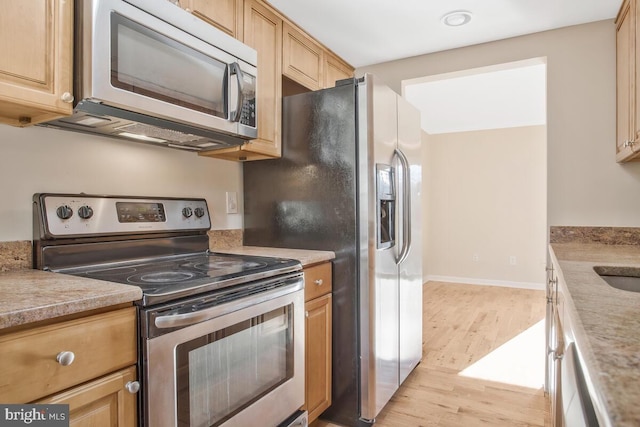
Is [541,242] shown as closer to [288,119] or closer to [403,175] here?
[403,175]

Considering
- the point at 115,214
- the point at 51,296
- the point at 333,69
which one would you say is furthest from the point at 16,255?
the point at 333,69

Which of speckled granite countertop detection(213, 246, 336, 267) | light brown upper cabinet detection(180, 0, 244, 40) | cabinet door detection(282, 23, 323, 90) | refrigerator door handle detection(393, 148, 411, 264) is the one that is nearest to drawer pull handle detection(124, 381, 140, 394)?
speckled granite countertop detection(213, 246, 336, 267)

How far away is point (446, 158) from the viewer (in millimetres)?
6020

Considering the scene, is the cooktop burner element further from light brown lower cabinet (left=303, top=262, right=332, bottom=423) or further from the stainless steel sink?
the stainless steel sink

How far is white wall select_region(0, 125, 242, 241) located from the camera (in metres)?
1.37

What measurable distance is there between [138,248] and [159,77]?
28.6 inches

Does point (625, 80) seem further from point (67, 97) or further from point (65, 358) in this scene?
point (65, 358)

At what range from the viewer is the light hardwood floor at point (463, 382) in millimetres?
2064

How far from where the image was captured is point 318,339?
1872 millimetres

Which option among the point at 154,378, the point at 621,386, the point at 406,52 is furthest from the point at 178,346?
the point at 406,52

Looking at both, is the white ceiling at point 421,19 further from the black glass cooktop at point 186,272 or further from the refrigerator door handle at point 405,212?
the black glass cooktop at point 186,272

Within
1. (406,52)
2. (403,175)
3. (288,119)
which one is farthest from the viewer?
(406,52)

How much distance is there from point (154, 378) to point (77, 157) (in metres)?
0.97

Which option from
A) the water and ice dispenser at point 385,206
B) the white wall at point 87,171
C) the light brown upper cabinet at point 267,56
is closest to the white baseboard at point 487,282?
the water and ice dispenser at point 385,206
